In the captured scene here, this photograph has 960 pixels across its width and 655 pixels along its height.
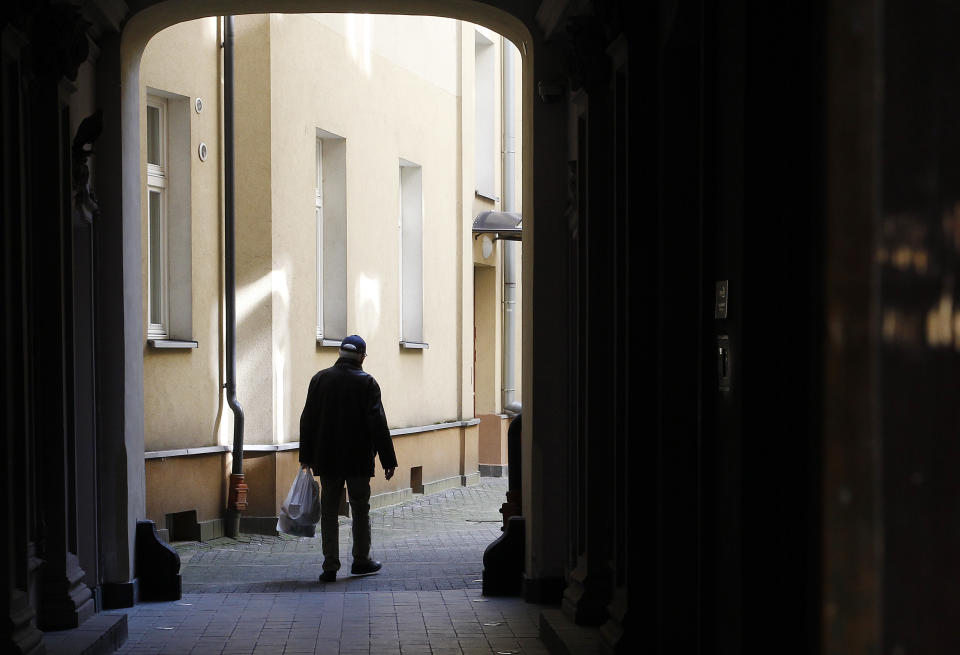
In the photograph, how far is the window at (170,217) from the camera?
1263 centimetres

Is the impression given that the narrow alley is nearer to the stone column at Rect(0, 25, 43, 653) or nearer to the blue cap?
the stone column at Rect(0, 25, 43, 653)

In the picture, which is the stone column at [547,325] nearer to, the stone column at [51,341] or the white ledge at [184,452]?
the stone column at [51,341]

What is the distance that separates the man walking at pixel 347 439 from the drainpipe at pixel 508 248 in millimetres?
11000

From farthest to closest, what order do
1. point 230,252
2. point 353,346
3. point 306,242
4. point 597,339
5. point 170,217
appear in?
point 306,242
point 230,252
point 170,217
point 353,346
point 597,339

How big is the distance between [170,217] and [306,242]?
2.02m

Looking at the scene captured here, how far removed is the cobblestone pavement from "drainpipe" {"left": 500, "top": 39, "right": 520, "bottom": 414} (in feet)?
18.2

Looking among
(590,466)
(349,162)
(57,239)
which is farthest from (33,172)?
(349,162)

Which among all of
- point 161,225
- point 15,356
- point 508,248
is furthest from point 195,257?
point 508,248

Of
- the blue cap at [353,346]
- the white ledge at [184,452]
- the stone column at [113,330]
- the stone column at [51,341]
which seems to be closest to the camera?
the stone column at [51,341]

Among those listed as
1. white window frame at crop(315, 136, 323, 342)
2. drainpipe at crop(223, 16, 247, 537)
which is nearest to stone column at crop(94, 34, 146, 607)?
drainpipe at crop(223, 16, 247, 537)

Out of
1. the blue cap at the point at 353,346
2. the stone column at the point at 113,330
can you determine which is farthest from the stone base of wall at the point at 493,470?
the stone column at the point at 113,330

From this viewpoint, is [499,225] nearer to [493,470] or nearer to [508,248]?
[508,248]

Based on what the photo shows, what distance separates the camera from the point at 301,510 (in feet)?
34.1

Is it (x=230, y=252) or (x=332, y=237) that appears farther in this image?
(x=332, y=237)
